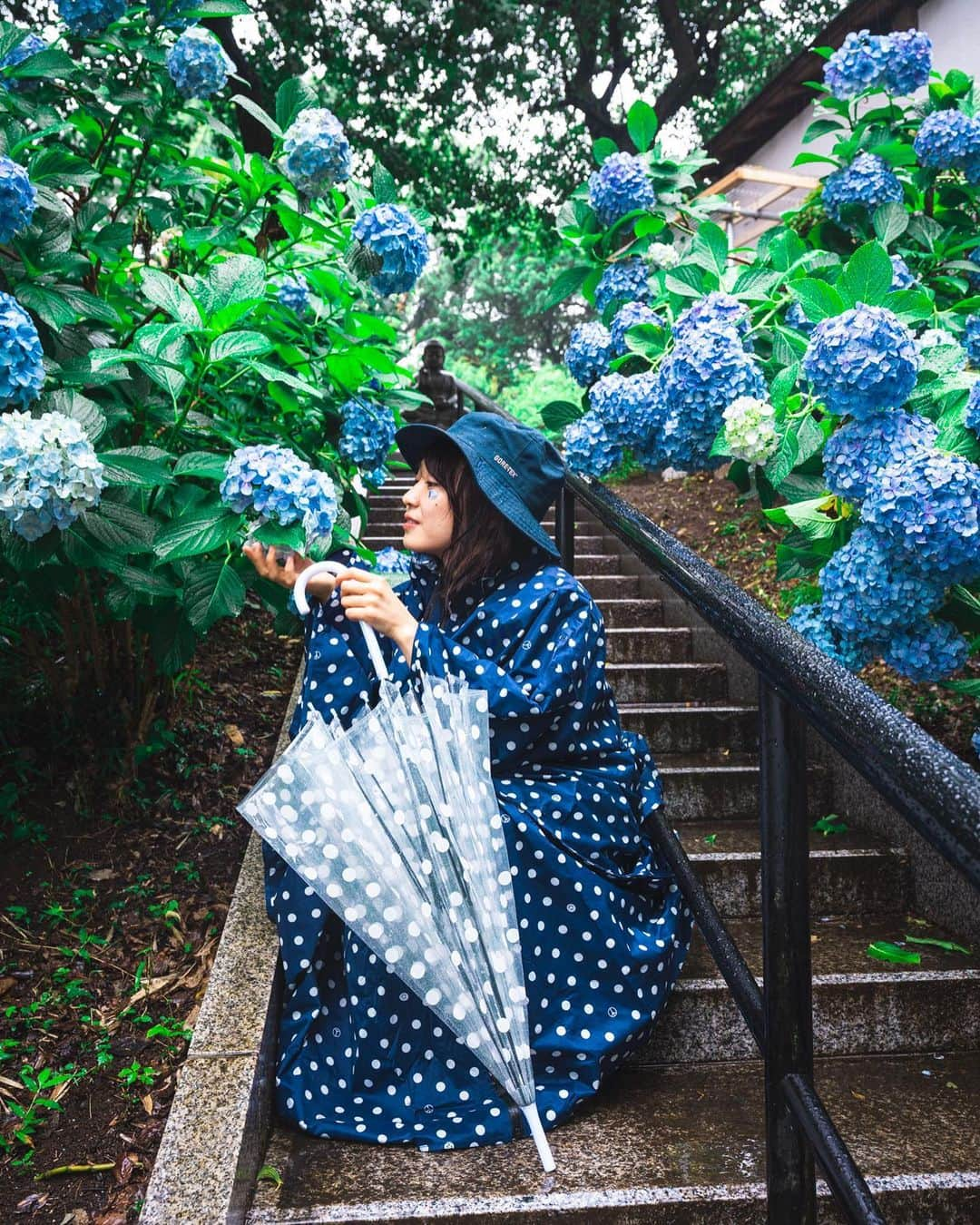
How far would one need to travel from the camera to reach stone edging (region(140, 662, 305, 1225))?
148 centimetres

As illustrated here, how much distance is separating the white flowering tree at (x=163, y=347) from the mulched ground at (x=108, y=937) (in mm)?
243

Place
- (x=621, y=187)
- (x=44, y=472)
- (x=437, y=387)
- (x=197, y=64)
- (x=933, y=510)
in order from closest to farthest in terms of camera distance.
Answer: (x=933, y=510) → (x=44, y=472) → (x=197, y=64) → (x=621, y=187) → (x=437, y=387)

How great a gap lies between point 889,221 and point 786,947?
1.98 m

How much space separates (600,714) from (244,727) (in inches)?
69.2

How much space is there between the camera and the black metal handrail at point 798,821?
2.92 feet

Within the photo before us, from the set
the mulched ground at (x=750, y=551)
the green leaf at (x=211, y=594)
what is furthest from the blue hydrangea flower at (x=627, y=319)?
the green leaf at (x=211, y=594)

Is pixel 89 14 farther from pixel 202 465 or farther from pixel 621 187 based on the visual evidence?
pixel 621 187

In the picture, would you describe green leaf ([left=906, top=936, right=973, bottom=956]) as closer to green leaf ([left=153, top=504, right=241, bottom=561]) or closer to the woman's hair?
the woman's hair

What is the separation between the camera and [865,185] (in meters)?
2.57

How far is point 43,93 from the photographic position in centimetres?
239

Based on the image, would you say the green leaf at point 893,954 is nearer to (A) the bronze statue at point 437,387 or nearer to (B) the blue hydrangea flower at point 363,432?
(B) the blue hydrangea flower at point 363,432

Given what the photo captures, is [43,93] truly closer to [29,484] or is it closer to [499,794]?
[29,484]

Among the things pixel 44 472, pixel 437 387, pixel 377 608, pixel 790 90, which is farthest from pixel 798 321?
pixel 437 387

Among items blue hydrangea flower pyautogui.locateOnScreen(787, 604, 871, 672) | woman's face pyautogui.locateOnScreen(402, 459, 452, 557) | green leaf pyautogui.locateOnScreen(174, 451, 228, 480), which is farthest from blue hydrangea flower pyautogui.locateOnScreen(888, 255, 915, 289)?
green leaf pyautogui.locateOnScreen(174, 451, 228, 480)
